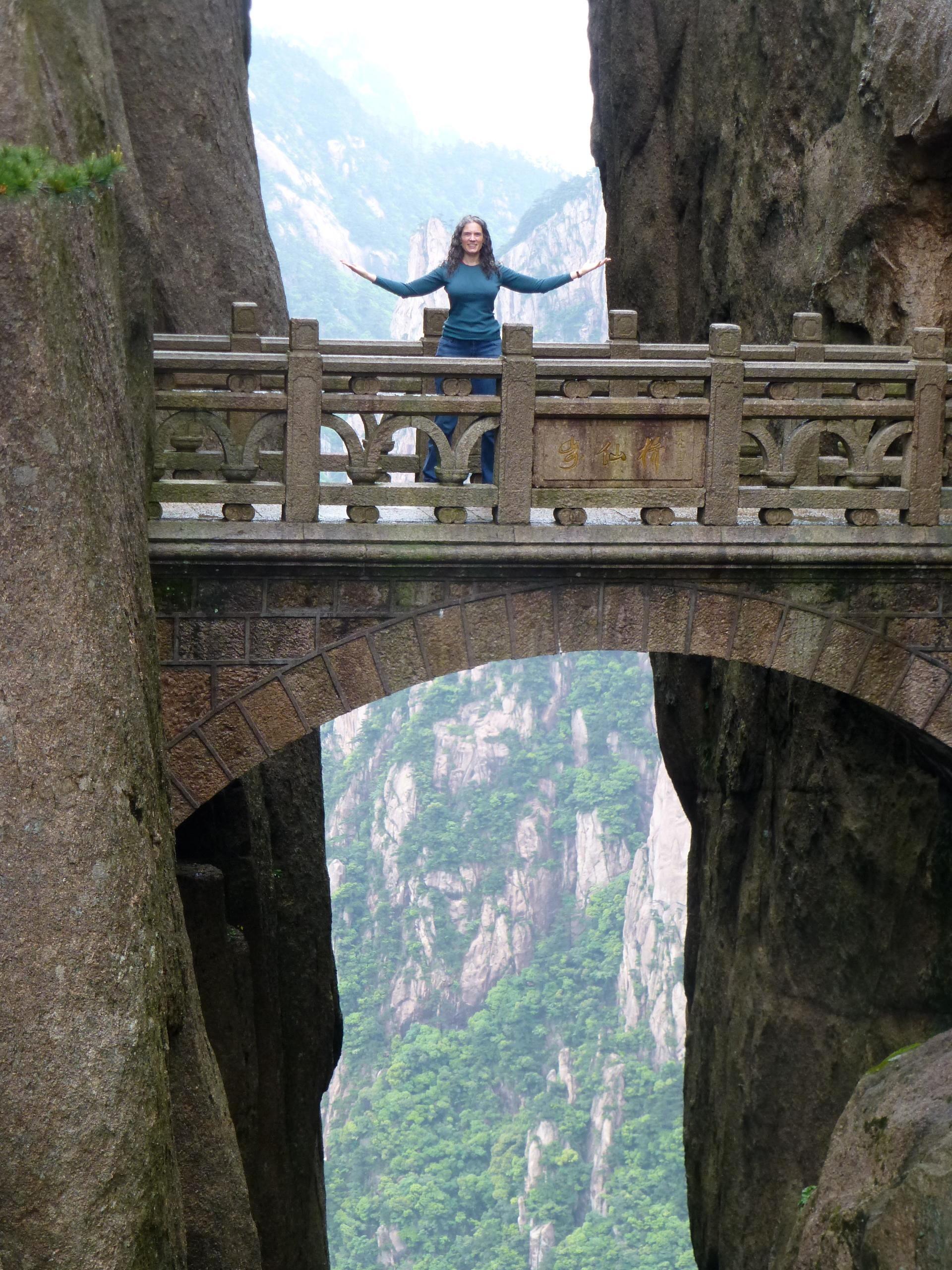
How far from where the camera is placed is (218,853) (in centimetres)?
1210

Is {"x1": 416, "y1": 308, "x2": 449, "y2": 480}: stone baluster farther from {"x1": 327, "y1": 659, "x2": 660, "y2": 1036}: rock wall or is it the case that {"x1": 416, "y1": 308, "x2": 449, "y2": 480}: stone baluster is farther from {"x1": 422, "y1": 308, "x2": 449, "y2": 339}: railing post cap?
{"x1": 327, "y1": 659, "x2": 660, "y2": 1036}: rock wall

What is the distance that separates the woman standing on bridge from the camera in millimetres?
10406

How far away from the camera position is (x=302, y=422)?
8.98 metres

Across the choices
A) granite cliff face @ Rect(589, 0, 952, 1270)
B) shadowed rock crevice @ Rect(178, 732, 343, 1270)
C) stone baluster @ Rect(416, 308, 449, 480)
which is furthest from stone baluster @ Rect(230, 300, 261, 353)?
granite cliff face @ Rect(589, 0, 952, 1270)

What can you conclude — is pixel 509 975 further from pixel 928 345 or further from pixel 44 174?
pixel 44 174

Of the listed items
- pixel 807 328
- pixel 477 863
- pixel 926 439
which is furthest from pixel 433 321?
pixel 477 863

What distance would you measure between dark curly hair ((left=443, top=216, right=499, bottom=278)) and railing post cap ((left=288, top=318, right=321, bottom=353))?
5.63ft

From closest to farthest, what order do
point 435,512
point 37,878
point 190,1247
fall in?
point 37,878, point 190,1247, point 435,512

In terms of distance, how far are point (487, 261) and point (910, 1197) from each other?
6.10 m

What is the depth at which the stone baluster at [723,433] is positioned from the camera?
30.7ft

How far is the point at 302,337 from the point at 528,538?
167 centimetres

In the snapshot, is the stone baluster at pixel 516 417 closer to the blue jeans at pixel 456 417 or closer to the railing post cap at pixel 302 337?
the blue jeans at pixel 456 417

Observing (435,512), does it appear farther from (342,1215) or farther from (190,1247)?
(342,1215)

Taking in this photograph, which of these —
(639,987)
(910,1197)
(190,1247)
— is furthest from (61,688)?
(639,987)
